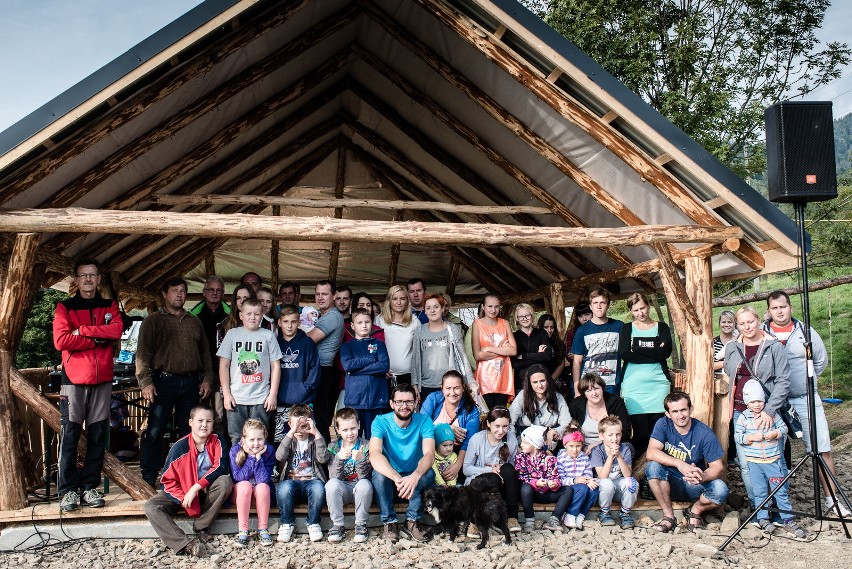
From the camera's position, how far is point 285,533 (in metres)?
4.76

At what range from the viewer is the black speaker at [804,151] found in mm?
4871

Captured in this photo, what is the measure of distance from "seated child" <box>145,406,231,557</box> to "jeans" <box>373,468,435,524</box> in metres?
1.07

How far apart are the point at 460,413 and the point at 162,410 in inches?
93.1

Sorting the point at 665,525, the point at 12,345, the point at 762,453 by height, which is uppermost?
the point at 12,345

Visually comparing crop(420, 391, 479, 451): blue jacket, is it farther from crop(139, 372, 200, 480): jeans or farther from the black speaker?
the black speaker

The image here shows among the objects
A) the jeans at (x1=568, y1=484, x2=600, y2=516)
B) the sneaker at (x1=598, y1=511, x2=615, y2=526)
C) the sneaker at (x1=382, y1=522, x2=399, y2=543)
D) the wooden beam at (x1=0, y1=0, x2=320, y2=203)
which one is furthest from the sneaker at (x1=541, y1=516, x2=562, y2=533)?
the wooden beam at (x1=0, y1=0, x2=320, y2=203)

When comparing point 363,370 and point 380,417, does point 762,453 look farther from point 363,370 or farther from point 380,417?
point 363,370

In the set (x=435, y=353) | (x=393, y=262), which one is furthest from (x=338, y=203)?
(x=435, y=353)

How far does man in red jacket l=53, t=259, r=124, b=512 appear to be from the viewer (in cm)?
493

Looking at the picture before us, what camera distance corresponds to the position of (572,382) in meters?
6.41

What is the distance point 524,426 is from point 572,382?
1.05 meters

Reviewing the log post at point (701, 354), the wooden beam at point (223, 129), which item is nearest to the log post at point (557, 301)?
the log post at point (701, 354)

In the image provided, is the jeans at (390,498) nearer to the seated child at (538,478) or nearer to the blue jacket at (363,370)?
the blue jacket at (363,370)

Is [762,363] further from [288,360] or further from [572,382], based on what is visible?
[288,360]
